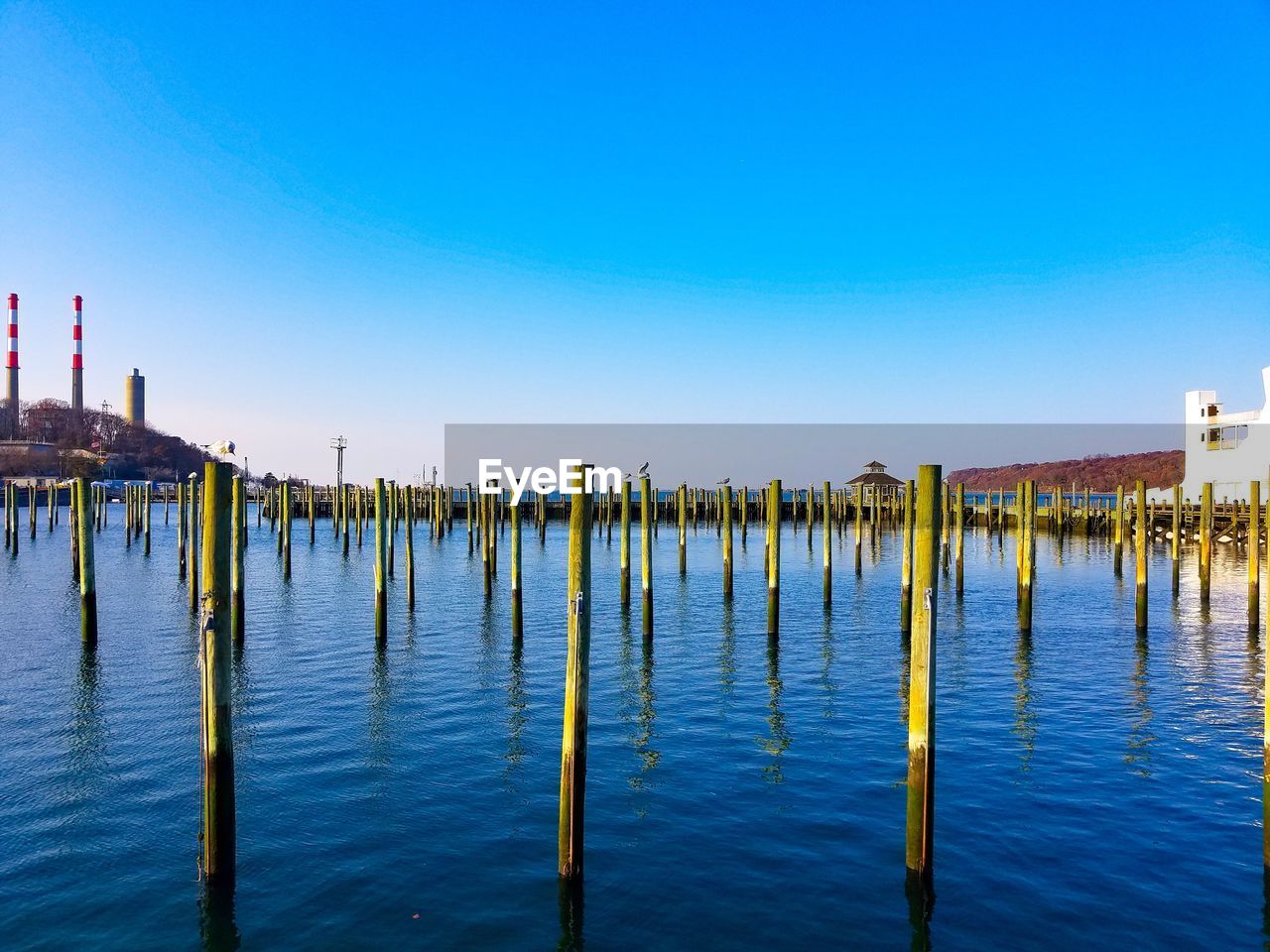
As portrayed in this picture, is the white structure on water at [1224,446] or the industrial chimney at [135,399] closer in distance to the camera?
the white structure on water at [1224,446]

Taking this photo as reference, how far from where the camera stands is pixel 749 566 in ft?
121

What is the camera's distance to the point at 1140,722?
1193cm

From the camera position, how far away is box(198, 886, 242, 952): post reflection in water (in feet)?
20.3

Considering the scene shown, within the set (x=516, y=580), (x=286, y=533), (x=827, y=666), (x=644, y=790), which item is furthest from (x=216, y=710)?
(x=286, y=533)

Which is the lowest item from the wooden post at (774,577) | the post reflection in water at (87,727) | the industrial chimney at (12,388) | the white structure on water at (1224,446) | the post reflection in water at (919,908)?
the post reflection in water at (919,908)

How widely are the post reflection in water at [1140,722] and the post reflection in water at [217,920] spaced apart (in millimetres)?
9671

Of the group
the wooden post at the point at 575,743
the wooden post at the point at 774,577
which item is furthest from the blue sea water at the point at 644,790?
the wooden post at the point at 774,577

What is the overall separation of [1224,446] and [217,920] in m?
51.7

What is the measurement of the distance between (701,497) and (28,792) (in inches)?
2742

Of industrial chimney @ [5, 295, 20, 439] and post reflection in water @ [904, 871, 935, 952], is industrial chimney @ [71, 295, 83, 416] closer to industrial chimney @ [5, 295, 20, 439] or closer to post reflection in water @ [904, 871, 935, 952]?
industrial chimney @ [5, 295, 20, 439]

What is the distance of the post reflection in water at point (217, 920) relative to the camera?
619 centimetres

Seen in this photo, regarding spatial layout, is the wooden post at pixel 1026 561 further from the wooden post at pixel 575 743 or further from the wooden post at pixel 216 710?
the wooden post at pixel 216 710

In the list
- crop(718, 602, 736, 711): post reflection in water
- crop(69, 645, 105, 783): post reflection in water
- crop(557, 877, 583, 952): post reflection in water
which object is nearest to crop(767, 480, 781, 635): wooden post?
crop(718, 602, 736, 711): post reflection in water

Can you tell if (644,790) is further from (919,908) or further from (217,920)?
(217,920)
